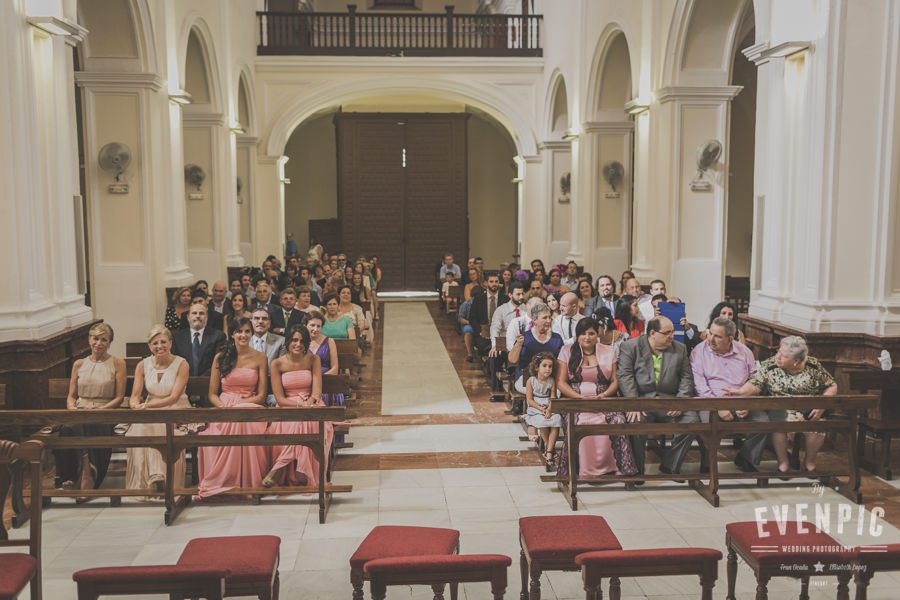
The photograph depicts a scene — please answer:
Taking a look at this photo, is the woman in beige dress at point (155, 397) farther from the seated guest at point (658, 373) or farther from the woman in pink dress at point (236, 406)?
the seated guest at point (658, 373)

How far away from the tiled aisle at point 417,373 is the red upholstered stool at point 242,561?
464 centimetres

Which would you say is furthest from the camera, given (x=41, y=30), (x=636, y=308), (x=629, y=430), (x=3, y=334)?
(x=636, y=308)

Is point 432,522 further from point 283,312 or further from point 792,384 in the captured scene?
point 283,312

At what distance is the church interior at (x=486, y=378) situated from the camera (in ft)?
13.3

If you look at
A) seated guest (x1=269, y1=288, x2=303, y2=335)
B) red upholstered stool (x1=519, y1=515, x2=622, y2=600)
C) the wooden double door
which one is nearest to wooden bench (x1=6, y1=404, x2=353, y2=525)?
red upholstered stool (x1=519, y1=515, x2=622, y2=600)

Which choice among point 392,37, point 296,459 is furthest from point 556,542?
point 392,37

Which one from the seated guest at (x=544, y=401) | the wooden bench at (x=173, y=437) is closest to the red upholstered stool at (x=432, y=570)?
the wooden bench at (x=173, y=437)

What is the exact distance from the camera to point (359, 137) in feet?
68.5

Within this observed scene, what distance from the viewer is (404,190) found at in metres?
21.0

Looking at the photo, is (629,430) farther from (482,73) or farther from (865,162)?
(482,73)

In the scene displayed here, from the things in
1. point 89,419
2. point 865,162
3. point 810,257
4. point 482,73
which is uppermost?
point 482,73

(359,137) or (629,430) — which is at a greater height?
(359,137)

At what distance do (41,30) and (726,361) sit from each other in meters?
5.54

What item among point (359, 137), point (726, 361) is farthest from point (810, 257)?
point (359, 137)
